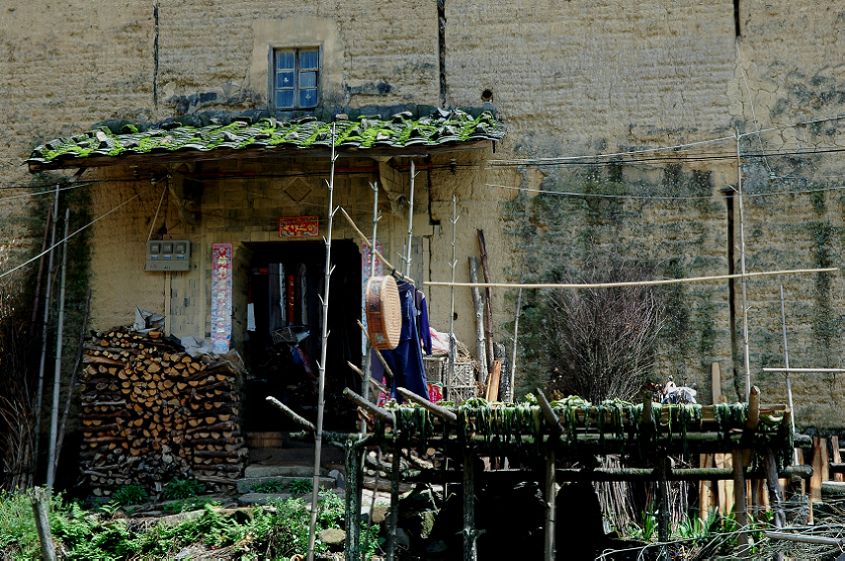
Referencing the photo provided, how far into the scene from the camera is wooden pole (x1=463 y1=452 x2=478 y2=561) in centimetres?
861

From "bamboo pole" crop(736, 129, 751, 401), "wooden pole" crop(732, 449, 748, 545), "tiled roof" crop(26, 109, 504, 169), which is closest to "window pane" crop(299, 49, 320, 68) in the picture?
"tiled roof" crop(26, 109, 504, 169)

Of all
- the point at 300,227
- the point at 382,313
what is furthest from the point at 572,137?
the point at 382,313

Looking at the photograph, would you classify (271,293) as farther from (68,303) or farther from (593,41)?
(593,41)

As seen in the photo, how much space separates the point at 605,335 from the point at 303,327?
166 inches

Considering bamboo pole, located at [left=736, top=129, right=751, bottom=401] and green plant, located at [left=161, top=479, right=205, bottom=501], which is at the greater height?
bamboo pole, located at [left=736, top=129, right=751, bottom=401]

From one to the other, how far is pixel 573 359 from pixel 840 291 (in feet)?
9.72

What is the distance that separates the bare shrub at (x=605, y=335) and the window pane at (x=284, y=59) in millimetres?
4226

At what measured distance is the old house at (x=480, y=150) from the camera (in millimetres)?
12188

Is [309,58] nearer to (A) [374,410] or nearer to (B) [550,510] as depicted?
(A) [374,410]

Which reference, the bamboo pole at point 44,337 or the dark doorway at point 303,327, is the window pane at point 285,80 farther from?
the bamboo pole at point 44,337

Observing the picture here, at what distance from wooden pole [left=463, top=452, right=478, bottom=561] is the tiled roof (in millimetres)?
3951

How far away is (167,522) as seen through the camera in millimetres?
11047

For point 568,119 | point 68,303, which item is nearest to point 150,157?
point 68,303

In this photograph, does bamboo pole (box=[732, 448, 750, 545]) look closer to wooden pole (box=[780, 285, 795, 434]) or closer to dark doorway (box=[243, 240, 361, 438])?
wooden pole (box=[780, 285, 795, 434])
